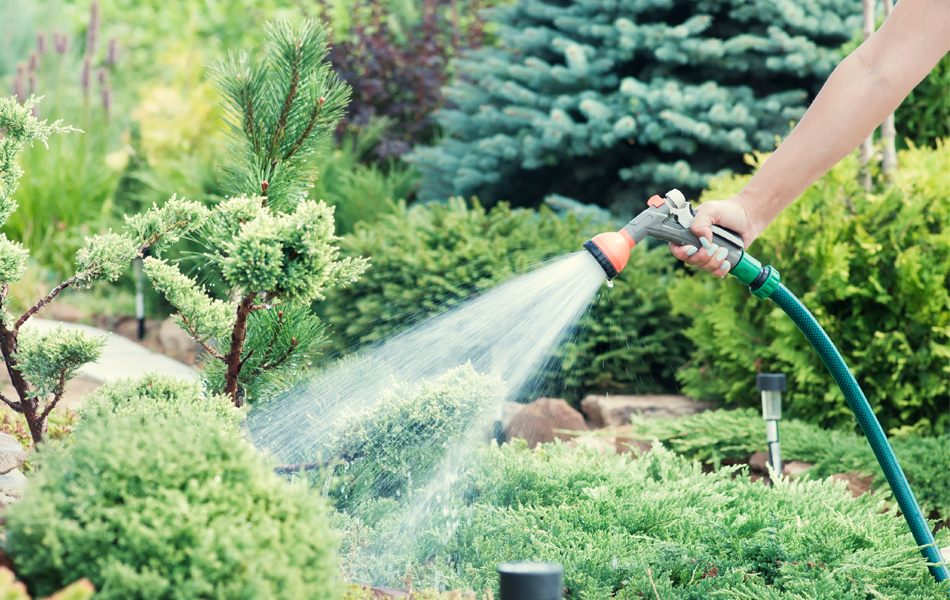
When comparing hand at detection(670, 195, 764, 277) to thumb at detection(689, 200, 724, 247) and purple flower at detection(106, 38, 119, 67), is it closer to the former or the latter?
thumb at detection(689, 200, 724, 247)

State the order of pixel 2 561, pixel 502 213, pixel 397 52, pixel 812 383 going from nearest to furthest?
pixel 2 561 < pixel 812 383 < pixel 502 213 < pixel 397 52

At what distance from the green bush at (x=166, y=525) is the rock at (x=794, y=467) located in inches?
98.1

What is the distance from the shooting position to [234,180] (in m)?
2.01

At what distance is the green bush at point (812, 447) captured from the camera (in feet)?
9.66

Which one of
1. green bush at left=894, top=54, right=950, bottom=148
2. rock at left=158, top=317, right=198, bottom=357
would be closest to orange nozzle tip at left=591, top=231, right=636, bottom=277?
green bush at left=894, top=54, right=950, bottom=148

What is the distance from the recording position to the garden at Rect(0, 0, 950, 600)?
1317 millimetres

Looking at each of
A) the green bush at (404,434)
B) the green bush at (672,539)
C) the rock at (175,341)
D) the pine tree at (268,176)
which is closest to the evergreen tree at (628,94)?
the rock at (175,341)

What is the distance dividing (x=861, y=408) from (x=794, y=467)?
4.56ft

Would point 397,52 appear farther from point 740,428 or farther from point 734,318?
point 740,428

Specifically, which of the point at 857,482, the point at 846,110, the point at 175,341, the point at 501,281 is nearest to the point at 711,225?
the point at 846,110

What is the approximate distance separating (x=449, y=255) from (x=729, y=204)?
243 centimetres

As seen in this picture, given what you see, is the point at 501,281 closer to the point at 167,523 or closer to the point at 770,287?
the point at 770,287

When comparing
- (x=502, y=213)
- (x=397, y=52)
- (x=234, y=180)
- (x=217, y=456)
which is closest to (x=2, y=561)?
(x=217, y=456)

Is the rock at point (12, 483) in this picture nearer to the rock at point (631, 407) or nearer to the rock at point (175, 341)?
the rock at point (631, 407)
